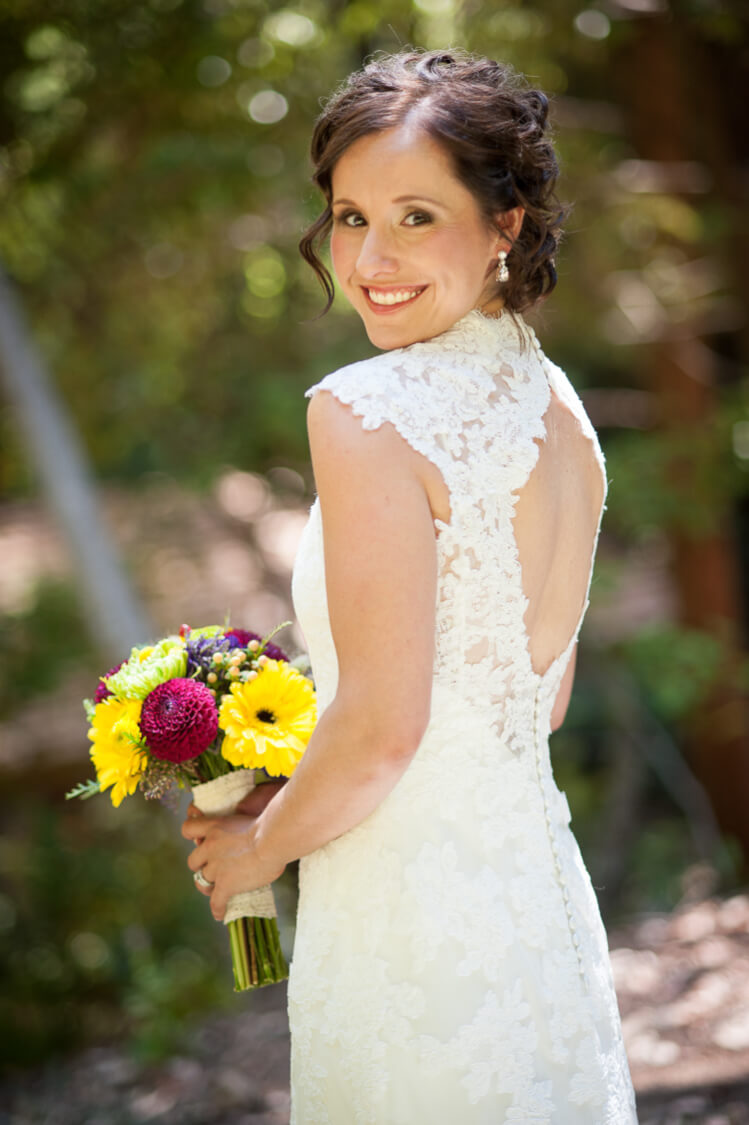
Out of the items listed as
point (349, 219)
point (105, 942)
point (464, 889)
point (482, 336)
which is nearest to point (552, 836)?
point (464, 889)

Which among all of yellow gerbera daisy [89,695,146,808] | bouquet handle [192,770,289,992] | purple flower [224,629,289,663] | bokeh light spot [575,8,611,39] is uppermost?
bokeh light spot [575,8,611,39]

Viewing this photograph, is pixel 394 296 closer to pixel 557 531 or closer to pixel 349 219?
pixel 349 219

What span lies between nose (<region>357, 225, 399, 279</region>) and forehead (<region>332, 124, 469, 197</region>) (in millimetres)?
64

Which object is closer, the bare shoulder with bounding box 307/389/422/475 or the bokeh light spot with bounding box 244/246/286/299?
the bare shoulder with bounding box 307/389/422/475

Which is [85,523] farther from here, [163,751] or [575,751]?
[575,751]

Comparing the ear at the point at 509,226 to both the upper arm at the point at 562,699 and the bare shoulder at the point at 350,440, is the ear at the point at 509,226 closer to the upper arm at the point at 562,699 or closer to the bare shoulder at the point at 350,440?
the bare shoulder at the point at 350,440

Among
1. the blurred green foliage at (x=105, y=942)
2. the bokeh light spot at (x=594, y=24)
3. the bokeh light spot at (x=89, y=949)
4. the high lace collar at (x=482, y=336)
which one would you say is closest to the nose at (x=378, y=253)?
the high lace collar at (x=482, y=336)

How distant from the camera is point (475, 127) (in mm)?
1662

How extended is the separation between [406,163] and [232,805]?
3.72 feet

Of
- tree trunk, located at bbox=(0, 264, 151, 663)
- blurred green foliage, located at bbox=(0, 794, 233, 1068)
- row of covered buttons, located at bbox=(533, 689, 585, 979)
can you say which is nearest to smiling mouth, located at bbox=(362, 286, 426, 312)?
row of covered buttons, located at bbox=(533, 689, 585, 979)

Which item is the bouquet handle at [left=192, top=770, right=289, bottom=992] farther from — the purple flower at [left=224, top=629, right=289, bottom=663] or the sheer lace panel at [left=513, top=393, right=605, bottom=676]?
the sheer lace panel at [left=513, top=393, right=605, bottom=676]

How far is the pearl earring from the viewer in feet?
5.97

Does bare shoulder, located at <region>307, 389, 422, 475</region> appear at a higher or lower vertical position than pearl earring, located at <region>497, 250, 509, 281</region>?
lower

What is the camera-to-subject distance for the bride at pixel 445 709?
160 cm
